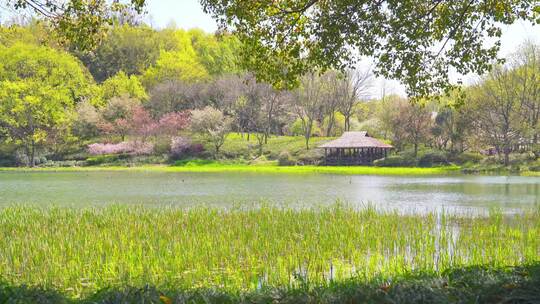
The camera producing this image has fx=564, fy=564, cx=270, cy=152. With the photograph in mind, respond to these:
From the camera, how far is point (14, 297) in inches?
234

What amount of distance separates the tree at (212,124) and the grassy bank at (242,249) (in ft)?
155

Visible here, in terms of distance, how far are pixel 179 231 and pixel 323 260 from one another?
14.6ft

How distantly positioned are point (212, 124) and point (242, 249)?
53684 millimetres

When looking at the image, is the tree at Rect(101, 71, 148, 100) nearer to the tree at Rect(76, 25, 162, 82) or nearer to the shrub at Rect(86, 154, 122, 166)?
the tree at Rect(76, 25, 162, 82)

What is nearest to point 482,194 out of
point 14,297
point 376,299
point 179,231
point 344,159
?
point 179,231

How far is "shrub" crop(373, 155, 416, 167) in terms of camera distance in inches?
2199

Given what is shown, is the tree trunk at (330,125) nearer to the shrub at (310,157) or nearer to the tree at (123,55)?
the shrub at (310,157)

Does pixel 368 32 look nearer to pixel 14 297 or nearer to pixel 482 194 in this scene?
pixel 14 297

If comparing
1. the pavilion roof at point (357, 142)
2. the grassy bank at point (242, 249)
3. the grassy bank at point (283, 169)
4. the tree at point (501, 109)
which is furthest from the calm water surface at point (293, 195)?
the pavilion roof at point (357, 142)

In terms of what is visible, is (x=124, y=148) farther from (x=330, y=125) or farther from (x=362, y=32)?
(x=362, y=32)

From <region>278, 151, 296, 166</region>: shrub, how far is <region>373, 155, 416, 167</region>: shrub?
8874 mm

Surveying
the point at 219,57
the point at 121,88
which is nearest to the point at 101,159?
the point at 121,88

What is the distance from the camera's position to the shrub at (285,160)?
6084 cm

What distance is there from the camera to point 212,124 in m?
64.7
